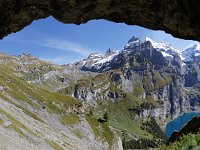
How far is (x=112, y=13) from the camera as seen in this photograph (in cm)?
3434

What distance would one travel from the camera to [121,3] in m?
32.3

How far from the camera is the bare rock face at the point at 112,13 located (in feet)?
99.8

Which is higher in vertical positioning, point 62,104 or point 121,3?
point 121,3

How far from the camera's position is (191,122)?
37188mm

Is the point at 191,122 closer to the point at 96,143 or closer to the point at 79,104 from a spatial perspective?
the point at 96,143

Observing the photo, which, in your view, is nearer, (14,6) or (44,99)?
(14,6)

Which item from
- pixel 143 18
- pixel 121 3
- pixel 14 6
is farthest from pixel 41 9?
pixel 143 18

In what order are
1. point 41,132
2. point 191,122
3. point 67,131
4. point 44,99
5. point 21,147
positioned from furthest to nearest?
point 44,99
point 67,131
point 41,132
point 21,147
point 191,122

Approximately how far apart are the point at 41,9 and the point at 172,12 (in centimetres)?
1122

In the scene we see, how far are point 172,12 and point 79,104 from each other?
135806mm

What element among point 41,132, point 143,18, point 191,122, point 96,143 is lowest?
point 96,143

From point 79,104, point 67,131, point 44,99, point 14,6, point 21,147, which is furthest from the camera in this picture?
point 79,104

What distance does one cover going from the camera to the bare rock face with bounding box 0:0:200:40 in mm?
30406

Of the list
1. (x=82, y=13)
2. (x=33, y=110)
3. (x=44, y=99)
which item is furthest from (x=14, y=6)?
(x=44, y=99)
